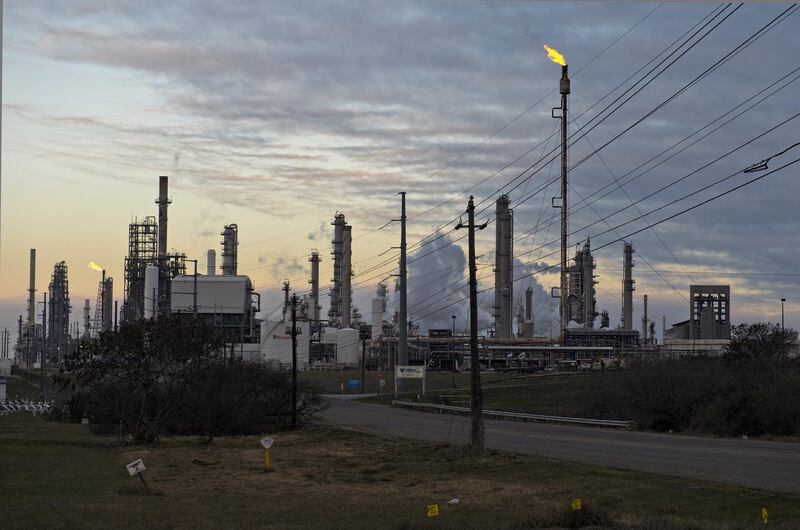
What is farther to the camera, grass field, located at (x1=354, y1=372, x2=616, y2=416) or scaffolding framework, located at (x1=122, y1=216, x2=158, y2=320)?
scaffolding framework, located at (x1=122, y1=216, x2=158, y2=320)

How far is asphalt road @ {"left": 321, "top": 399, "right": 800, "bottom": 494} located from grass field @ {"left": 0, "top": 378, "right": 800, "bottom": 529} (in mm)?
2095

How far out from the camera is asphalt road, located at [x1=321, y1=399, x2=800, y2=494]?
84.8ft

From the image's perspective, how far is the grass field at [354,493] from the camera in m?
18.6

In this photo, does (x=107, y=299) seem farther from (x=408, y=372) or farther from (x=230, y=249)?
(x=408, y=372)

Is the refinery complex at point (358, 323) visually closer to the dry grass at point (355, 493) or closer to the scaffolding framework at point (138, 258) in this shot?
the scaffolding framework at point (138, 258)

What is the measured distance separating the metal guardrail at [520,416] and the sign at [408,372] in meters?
3.10

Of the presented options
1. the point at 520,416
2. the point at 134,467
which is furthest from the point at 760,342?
the point at 134,467

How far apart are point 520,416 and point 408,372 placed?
2469cm

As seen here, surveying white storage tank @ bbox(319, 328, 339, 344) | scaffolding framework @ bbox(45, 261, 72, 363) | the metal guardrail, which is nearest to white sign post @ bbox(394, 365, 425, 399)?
the metal guardrail

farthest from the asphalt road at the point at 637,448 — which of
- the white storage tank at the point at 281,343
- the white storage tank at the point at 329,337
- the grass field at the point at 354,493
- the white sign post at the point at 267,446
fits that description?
the white storage tank at the point at 329,337

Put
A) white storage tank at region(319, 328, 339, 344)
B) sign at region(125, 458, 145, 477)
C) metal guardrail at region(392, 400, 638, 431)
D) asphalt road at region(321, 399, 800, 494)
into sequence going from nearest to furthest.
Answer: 1. sign at region(125, 458, 145, 477)
2. asphalt road at region(321, 399, 800, 494)
3. metal guardrail at region(392, 400, 638, 431)
4. white storage tank at region(319, 328, 339, 344)

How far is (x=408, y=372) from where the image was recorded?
80.3 m

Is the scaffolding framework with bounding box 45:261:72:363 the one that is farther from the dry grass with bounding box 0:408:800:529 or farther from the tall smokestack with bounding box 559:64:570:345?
the dry grass with bounding box 0:408:800:529

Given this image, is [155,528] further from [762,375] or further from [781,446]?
[762,375]
